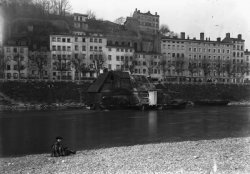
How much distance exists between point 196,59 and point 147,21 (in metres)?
26.2

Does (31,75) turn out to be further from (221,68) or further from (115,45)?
(221,68)

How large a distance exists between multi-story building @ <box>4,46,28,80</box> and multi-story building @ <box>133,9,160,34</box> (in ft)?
89.4

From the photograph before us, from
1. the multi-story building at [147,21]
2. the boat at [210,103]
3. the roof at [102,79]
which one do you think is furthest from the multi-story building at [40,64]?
the boat at [210,103]

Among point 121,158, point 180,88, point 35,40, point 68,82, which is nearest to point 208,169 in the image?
point 121,158

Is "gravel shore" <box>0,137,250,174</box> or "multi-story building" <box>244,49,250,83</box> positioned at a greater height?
"multi-story building" <box>244,49,250,83</box>

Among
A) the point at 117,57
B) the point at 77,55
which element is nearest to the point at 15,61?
the point at 77,55

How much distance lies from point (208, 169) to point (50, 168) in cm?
622

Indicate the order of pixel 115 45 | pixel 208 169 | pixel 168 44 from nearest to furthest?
pixel 208 169
pixel 115 45
pixel 168 44

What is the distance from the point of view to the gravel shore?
38.3 feet

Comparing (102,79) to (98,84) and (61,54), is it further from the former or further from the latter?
(61,54)

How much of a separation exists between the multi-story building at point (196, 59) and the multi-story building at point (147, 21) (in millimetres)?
7578

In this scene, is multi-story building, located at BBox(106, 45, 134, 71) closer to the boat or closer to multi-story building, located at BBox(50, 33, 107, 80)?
multi-story building, located at BBox(50, 33, 107, 80)

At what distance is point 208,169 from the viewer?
448 inches

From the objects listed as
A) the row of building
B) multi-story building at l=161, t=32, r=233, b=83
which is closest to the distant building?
the row of building
